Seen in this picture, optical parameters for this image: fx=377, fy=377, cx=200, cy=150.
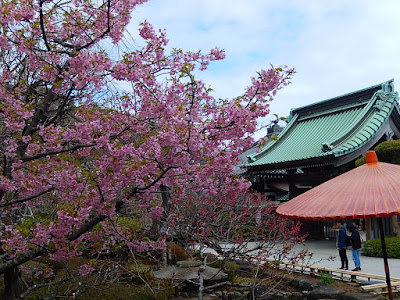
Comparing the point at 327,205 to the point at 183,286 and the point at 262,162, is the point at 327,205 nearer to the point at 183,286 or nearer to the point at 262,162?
the point at 183,286

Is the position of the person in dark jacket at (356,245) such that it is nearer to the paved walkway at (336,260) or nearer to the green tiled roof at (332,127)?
the paved walkway at (336,260)

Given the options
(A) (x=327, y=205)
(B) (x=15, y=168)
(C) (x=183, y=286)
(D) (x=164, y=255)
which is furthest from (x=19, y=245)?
(D) (x=164, y=255)

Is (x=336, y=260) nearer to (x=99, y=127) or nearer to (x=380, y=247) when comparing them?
(x=380, y=247)

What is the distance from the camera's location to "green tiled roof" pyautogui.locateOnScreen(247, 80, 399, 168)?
44.7 feet

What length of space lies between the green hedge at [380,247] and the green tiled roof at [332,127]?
122 inches

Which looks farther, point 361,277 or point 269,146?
point 269,146

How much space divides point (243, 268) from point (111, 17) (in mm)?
7816

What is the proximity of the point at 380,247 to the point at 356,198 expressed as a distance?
971 cm

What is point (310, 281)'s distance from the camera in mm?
8836

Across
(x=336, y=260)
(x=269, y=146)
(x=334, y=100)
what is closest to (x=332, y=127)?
(x=334, y=100)

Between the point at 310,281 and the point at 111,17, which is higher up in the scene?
the point at 111,17

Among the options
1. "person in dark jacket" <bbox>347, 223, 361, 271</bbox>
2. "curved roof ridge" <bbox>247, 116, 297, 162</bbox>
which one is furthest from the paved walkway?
"curved roof ridge" <bbox>247, 116, 297, 162</bbox>

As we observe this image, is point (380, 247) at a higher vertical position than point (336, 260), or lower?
higher

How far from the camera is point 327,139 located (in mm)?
15219
